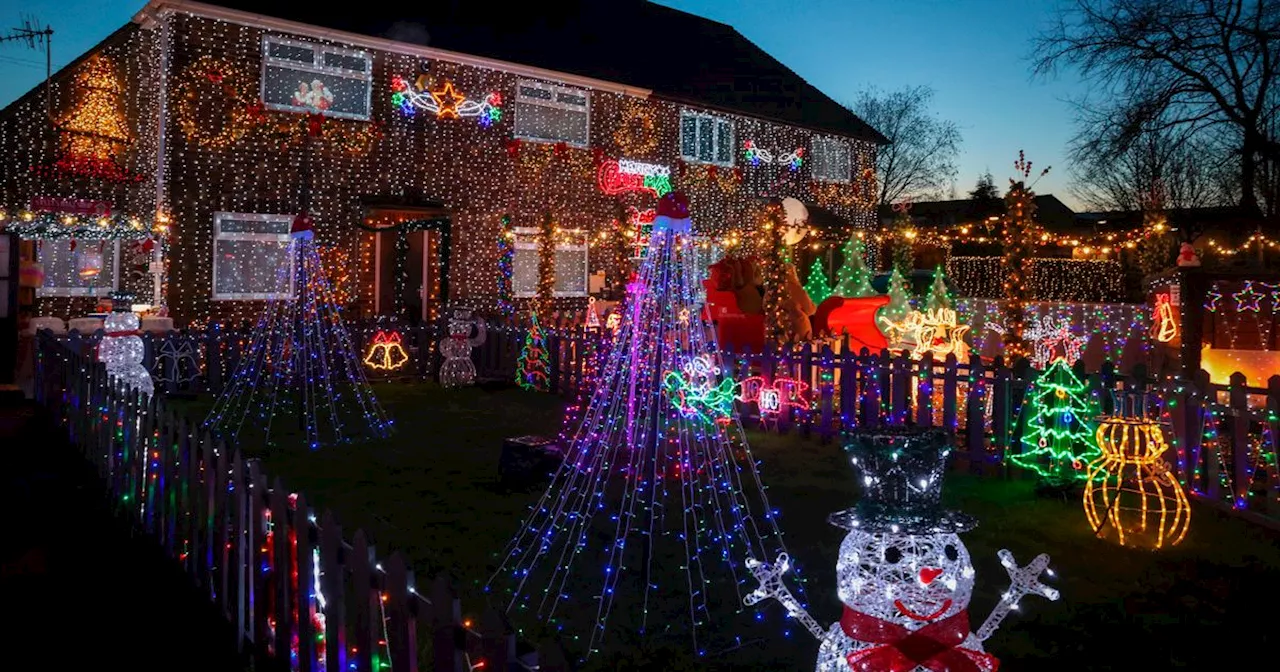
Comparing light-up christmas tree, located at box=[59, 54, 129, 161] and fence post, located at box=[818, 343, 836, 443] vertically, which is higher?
light-up christmas tree, located at box=[59, 54, 129, 161]

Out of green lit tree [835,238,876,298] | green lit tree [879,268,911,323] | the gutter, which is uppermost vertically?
the gutter

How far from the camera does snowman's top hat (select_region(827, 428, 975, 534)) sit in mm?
3027

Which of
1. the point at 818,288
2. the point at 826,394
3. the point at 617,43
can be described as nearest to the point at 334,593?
the point at 826,394

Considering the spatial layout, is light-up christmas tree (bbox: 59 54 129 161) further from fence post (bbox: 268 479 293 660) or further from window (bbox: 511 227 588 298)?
fence post (bbox: 268 479 293 660)

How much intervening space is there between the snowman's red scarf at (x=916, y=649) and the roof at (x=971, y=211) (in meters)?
39.6

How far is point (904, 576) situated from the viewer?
9.73 feet

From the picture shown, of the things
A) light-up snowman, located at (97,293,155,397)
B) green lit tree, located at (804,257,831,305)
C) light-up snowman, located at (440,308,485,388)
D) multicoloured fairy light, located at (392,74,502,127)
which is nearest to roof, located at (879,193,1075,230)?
green lit tree, located at (804,257,831,305)

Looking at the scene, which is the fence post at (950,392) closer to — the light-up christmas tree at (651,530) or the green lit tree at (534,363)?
the light-up christmas tree at (651,530)

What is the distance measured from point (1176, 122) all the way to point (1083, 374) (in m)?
13.5

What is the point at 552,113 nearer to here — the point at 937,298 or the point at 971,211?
the point at 937,298

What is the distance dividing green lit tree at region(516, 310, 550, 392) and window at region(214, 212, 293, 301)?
479 cm

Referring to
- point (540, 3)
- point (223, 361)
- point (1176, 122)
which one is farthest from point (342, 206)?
point (1176, 122)

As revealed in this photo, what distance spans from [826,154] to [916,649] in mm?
24307

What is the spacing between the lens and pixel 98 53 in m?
16.3
